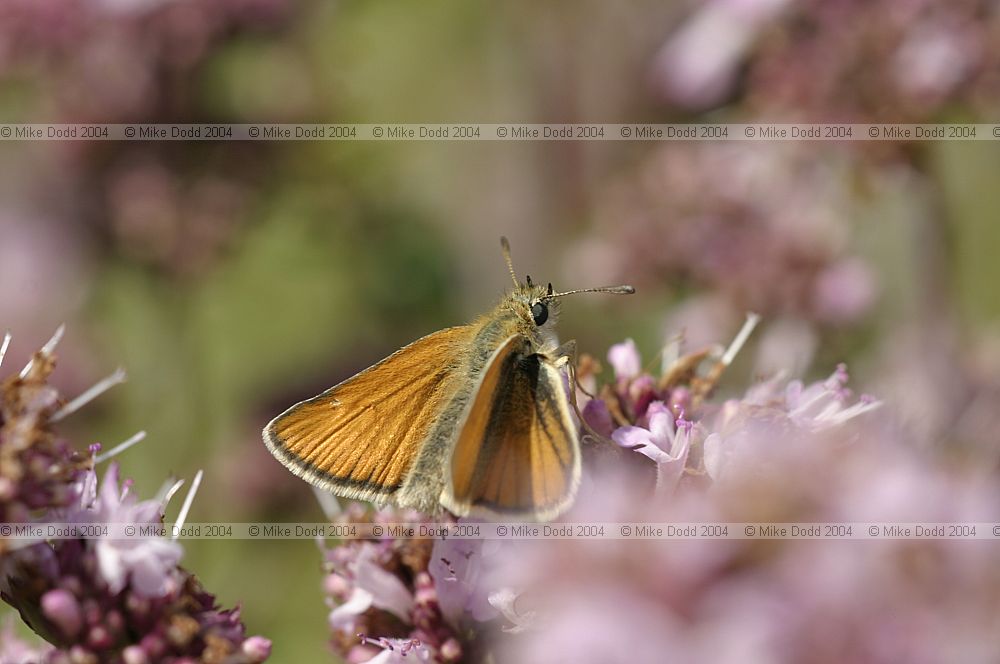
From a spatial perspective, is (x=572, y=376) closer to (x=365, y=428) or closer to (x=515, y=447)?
(x=515, y=447)

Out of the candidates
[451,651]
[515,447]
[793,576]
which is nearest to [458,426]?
[515,447]

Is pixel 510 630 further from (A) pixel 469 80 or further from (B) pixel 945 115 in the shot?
(A) pixel 469 80

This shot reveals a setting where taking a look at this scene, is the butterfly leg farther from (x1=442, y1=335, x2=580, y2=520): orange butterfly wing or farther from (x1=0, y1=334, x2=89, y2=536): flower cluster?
(x1=0, y1=334, x2=89, y2=536): flower cluster

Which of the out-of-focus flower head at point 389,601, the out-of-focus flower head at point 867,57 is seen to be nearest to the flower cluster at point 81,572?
the out-of-focus flower head at point 389,601

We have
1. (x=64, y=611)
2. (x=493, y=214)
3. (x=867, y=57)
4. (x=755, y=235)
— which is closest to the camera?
(x=64, y=611)

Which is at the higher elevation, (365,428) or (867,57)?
(867,57)

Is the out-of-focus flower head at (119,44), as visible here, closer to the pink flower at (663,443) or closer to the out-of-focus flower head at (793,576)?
the pink flower at (663,443)

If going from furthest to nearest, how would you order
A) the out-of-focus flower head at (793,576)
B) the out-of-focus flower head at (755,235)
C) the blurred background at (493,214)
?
the out-of-focus flower head at (755,235)
the blurred background at (493,214)
the out-of-focus flower head at (793,576)

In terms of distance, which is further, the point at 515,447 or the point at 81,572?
the point at 515,447

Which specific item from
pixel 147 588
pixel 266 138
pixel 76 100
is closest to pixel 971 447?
pixel 147 588
